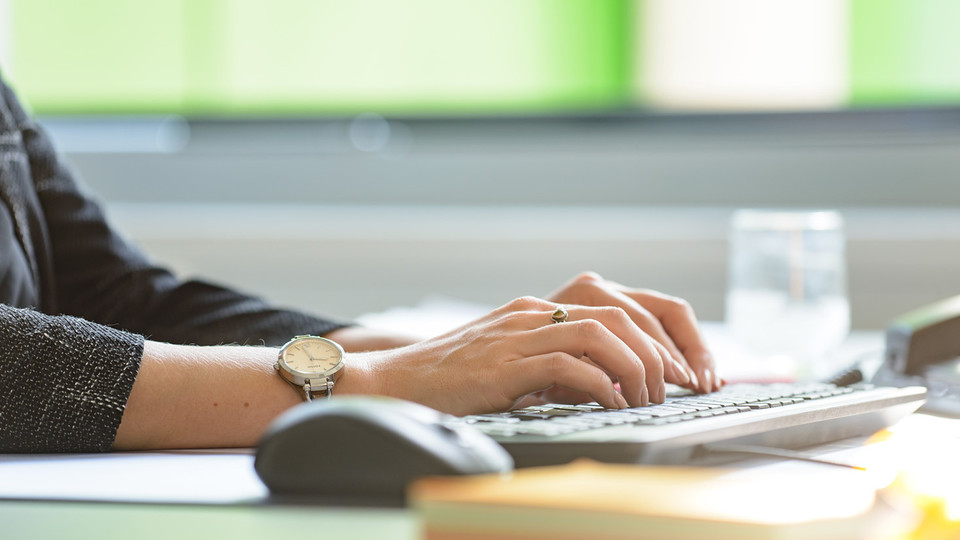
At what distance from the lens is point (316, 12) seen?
7.39 ft

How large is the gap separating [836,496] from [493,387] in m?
0.32

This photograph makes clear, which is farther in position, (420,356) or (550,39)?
(550,39)

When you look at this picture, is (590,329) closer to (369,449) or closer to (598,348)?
(598,348)

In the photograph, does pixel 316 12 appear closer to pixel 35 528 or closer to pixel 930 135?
pixel 930 135

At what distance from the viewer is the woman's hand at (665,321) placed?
85 cm

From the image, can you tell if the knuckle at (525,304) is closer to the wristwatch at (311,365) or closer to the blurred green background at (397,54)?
the wristwatch at (311,365)

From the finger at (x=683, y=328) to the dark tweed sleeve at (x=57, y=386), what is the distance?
44cm

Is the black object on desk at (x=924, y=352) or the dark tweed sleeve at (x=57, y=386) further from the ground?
the dark tweed sleeve at (x=57, y=386)

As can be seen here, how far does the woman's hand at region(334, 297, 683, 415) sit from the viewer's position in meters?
0.70

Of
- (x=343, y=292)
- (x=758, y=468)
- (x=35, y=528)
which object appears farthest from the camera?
(x=343, y=292)

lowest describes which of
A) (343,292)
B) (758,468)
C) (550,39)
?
(343,292)

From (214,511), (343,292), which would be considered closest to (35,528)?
(214,511)

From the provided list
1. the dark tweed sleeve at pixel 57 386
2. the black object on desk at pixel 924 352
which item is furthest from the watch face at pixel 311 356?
the black object on desk at pixel 924 352

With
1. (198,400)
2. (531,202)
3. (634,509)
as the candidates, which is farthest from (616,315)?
(531,202)
